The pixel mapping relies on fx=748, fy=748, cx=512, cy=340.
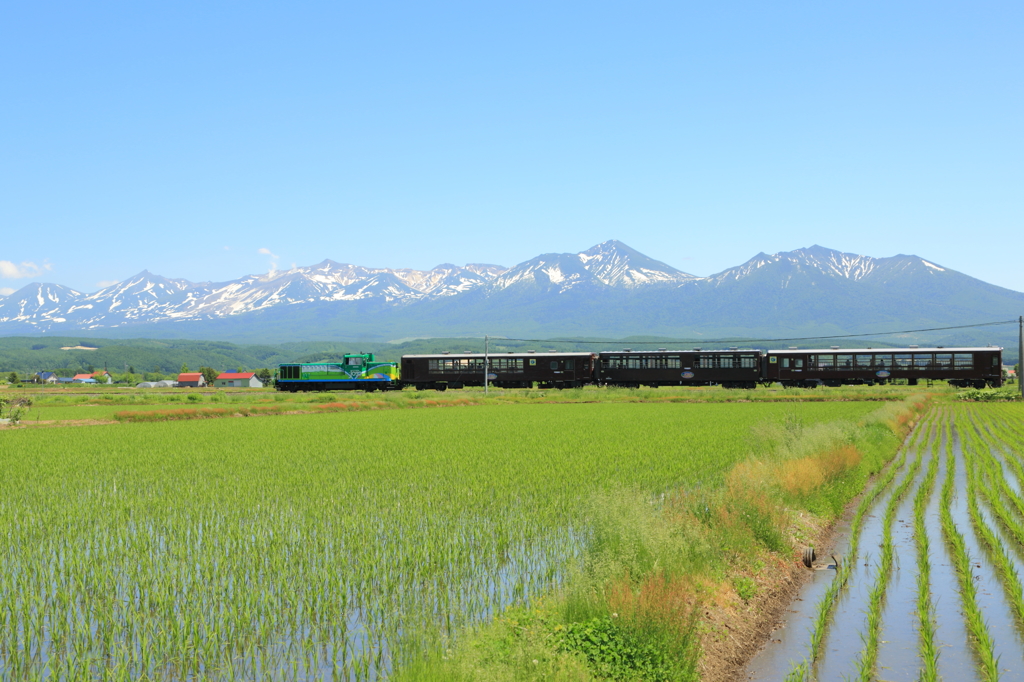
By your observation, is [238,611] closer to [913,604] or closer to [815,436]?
[913,604]

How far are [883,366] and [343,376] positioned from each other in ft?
153

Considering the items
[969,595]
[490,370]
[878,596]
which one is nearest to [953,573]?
[969,595]

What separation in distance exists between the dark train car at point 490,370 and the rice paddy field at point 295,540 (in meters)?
39.0

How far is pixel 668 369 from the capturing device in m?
65.2

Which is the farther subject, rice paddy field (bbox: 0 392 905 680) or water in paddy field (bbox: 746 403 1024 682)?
water in paddy field (bbox: 746 403 1024 682)

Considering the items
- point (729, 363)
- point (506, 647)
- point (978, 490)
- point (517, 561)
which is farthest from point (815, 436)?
point (729, 363)

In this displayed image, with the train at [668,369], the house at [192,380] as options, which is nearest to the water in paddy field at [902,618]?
the train at [668,369]

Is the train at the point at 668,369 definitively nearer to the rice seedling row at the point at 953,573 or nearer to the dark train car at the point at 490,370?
the dark train car at the point at 490,370

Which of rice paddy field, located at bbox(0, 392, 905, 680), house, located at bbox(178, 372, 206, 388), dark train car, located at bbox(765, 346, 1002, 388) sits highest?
dark train car, located at bbox(765, 346, 1002, 388)

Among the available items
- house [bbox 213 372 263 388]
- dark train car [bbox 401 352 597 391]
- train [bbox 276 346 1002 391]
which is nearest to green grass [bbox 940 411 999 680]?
train [bbox 276 346 1002 391]

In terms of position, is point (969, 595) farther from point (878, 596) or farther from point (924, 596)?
point (878, 596)

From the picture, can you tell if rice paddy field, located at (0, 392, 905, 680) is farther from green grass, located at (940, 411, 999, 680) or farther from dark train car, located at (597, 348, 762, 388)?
dark train car, located at (597, 348, 762, 388)

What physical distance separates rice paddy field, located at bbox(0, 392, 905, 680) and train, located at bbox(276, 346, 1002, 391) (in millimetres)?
38011

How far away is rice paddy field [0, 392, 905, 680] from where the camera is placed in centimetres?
775
